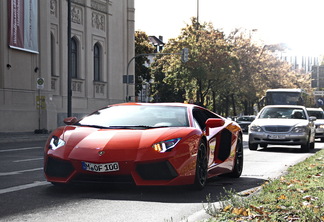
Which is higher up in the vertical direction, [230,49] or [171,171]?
[230,49]

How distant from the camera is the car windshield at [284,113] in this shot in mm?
21125

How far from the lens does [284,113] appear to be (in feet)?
69.7

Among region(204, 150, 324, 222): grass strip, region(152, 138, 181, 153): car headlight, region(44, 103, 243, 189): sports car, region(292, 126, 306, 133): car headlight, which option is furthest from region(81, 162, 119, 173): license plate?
region(292, 126, 306, 133): car headlight

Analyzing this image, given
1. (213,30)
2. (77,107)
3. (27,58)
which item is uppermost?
(213,30)

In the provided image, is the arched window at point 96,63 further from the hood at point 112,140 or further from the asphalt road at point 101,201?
the hood at point 112,140

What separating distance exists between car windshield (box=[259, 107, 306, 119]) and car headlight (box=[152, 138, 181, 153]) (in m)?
13.6

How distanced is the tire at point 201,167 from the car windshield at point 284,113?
503 inches

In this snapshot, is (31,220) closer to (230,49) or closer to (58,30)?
(58,30)

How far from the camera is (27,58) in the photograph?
33.8 meters

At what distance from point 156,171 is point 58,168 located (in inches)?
48.1

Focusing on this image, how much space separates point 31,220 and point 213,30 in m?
Result: 50.7

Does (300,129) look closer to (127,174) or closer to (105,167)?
(127,174)

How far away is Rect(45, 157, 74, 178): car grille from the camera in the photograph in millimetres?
7863

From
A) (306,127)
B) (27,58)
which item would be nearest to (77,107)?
(27,58)
